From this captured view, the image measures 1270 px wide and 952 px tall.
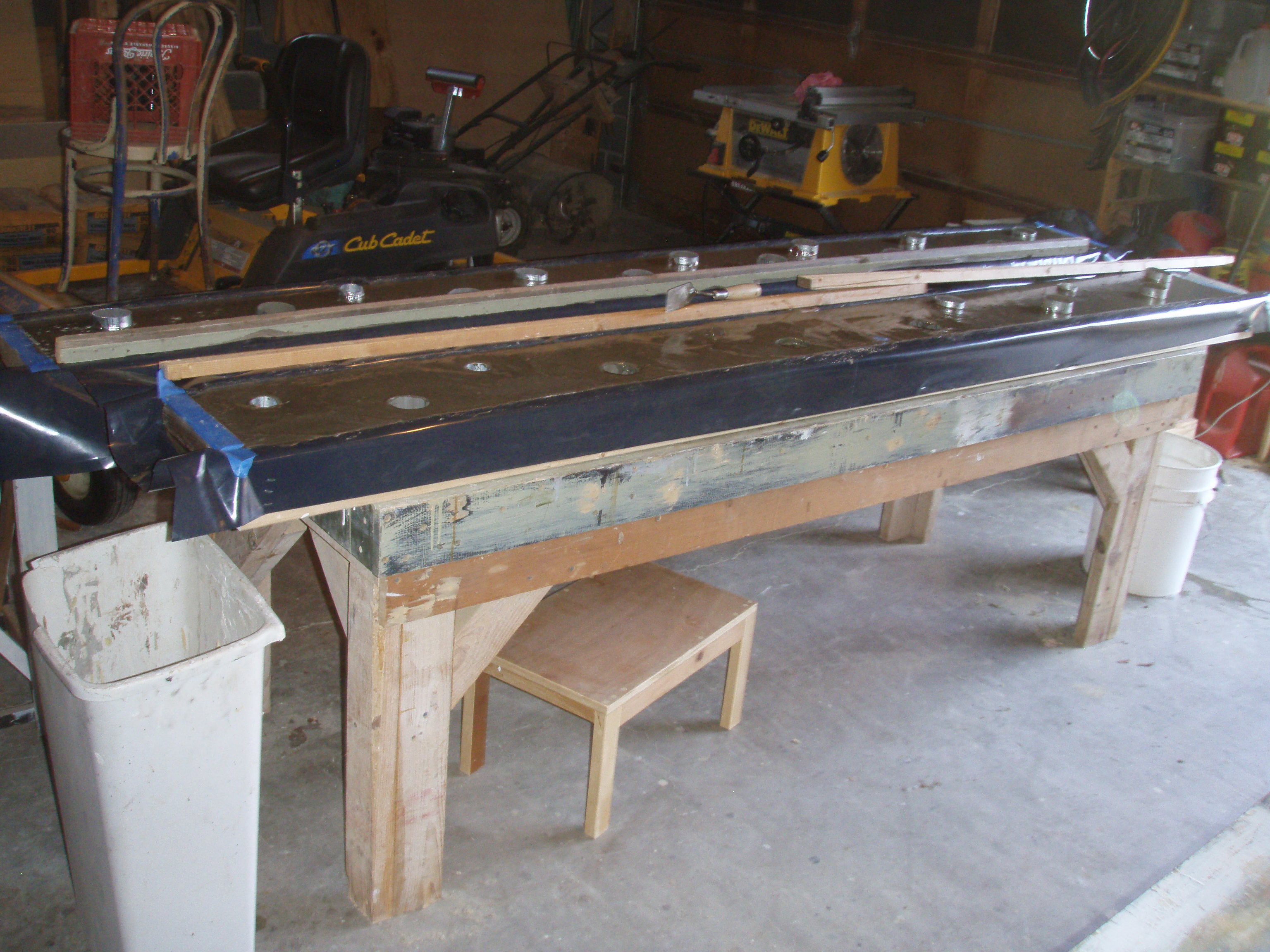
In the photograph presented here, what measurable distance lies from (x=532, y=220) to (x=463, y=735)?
4145 millimetres

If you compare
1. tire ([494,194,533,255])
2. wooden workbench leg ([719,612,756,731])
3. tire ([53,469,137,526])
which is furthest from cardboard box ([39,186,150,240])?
wooden workbench leg ([719,612,756,731])

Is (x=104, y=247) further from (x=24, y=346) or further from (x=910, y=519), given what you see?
(x=910, y=519)

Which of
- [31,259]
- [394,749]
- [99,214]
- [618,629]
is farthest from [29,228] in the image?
[394,749]

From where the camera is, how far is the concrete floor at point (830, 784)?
6.59 ft

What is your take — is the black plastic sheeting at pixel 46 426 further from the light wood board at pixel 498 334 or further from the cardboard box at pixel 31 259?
the cardboard box at pixel 31 259

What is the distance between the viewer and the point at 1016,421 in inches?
91.8

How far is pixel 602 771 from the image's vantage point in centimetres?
210

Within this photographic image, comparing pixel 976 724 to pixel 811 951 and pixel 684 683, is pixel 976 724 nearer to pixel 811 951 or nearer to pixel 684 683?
pixel 684 683

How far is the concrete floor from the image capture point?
79.1 inches

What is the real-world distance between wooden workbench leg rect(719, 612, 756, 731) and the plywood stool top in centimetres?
8

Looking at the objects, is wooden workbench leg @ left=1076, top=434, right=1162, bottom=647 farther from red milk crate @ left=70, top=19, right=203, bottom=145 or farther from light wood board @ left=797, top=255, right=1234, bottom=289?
red milk crate @ left=70, top=19, right=203, bottom=145

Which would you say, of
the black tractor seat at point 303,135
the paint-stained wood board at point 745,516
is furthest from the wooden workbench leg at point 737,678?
the black tractor seat at point 303,135

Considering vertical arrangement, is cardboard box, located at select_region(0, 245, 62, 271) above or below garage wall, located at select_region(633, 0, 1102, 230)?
below

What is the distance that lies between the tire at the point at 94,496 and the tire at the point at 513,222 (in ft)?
9.60
